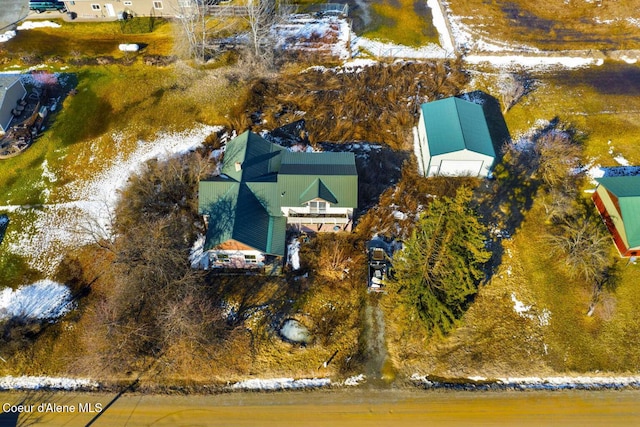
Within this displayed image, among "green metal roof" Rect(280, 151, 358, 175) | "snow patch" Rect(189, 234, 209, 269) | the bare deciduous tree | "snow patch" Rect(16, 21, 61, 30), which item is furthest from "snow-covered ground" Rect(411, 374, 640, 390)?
"snow patch" Rect(16, 21, 61, 30)

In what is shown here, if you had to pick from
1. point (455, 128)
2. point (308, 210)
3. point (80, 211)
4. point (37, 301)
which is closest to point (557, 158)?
point (455, 128)

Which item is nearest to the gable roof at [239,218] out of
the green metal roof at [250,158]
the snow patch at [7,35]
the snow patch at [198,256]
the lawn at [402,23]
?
the green metal roof at [250,158]

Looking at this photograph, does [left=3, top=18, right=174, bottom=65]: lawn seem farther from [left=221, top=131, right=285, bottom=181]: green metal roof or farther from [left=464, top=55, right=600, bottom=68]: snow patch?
[left=464, top=55, right=600, bottom=68]: snow patch

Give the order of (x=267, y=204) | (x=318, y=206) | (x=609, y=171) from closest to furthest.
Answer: (x=318, y=206), (x=267, y=204), (x=609, y=171)

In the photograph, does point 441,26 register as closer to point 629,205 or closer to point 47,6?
point 629,205

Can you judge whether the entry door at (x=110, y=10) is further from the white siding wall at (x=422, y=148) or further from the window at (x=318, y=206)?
the window at (x=318, y=206)

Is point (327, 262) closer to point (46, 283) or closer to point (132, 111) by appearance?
point (46, 283)
